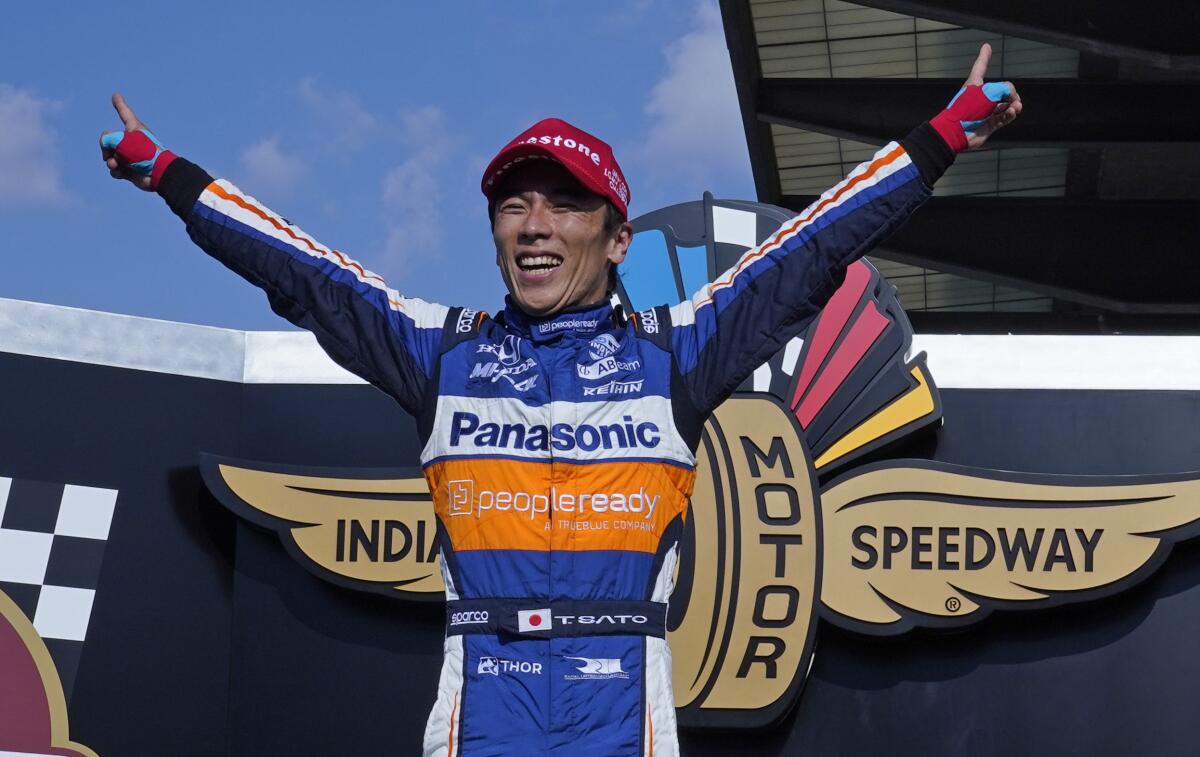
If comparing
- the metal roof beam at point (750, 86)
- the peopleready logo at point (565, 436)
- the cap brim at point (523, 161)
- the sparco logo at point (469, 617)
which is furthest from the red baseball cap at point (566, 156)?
the metal roof beam at point (750, 86)

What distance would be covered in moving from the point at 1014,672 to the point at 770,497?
1.17 meters

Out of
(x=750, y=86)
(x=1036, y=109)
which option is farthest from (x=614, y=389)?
(x=1036, y=109)

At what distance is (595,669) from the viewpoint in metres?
2.36

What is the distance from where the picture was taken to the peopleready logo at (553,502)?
2436 millimetres

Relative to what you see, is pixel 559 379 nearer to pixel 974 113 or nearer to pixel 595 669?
pixel 595 669

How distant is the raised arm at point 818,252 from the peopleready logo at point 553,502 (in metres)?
0.21

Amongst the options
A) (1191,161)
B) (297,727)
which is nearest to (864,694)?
(297,727)

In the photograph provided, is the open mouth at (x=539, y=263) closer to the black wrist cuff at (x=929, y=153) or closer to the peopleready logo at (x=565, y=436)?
the peopleready logo at (x=565, y=436)

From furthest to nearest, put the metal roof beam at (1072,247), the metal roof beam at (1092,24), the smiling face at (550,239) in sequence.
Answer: the metal roof beam at (1072,247), the metal roof beam at (1092,24), the smiling face at (550,239)

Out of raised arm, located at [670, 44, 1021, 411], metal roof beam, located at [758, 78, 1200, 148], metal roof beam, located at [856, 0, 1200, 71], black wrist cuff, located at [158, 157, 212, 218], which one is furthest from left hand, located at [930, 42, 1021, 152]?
metal roof beam, located at [758, 78, 1200, 148]

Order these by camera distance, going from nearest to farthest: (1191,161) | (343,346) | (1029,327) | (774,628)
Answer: (343,346) < (774,628) < (1191,161) < (1029,327)

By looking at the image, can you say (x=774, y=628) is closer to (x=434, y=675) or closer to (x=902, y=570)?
(x=902, y=570)

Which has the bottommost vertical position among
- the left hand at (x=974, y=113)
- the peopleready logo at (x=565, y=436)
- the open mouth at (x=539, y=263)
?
the peopleready logo at (x=565, y=436)

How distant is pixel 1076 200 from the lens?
588 inches
